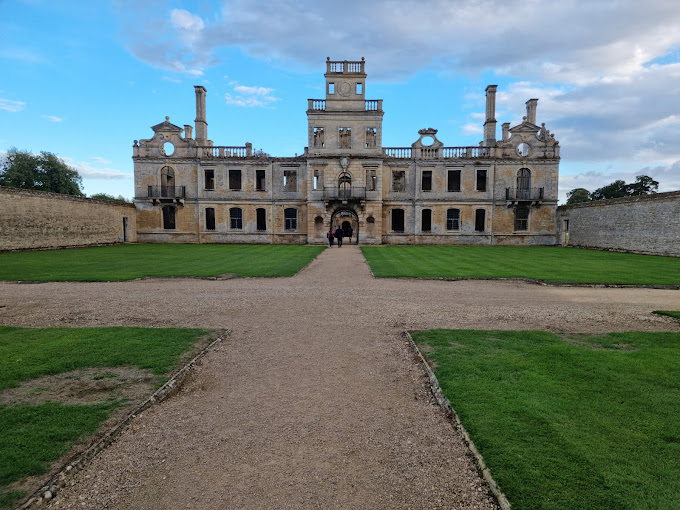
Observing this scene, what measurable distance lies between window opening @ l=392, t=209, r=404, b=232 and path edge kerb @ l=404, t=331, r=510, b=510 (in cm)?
3065

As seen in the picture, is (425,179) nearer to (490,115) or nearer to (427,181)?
(427,181)

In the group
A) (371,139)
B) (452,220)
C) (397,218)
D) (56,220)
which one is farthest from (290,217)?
(56,220)

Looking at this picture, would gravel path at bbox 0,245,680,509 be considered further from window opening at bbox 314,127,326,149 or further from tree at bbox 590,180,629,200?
tree at bbox 590,180,629,200

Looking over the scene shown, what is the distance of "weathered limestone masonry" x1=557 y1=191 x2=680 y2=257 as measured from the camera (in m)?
24.1

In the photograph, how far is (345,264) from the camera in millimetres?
19750

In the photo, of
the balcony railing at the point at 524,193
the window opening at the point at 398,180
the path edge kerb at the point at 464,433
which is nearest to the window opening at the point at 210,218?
the window opening at the point at 398,180

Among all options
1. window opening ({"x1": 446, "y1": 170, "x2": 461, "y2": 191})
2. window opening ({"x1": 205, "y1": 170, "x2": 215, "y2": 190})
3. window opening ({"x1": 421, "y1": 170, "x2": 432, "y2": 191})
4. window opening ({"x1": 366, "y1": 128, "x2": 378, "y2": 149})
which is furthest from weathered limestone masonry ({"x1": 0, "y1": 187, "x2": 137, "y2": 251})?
window opening ({"x1": 446, "y1": 170, "x2": 461, "y2": 191})

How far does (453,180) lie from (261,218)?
18.1 metres

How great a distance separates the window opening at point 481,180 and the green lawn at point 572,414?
101 ft

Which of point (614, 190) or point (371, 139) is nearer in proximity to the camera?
point (371, 139)

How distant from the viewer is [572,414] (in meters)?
4.32

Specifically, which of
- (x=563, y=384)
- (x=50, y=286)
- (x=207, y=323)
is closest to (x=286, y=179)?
(x=50, y=286)

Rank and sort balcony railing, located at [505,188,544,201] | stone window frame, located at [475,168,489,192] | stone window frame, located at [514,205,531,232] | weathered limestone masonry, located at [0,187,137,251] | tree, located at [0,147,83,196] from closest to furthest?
weathered limestone masonry, located at [0,187,137,251] → balcony railing, located at [505,188,544,201] → stone window frame, located at [475,168,489,192] → stone window frame, located at [514,205,531,232] → tree, located at [0,147,83,196]

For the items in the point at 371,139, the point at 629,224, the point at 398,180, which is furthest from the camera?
the point at 398,180
